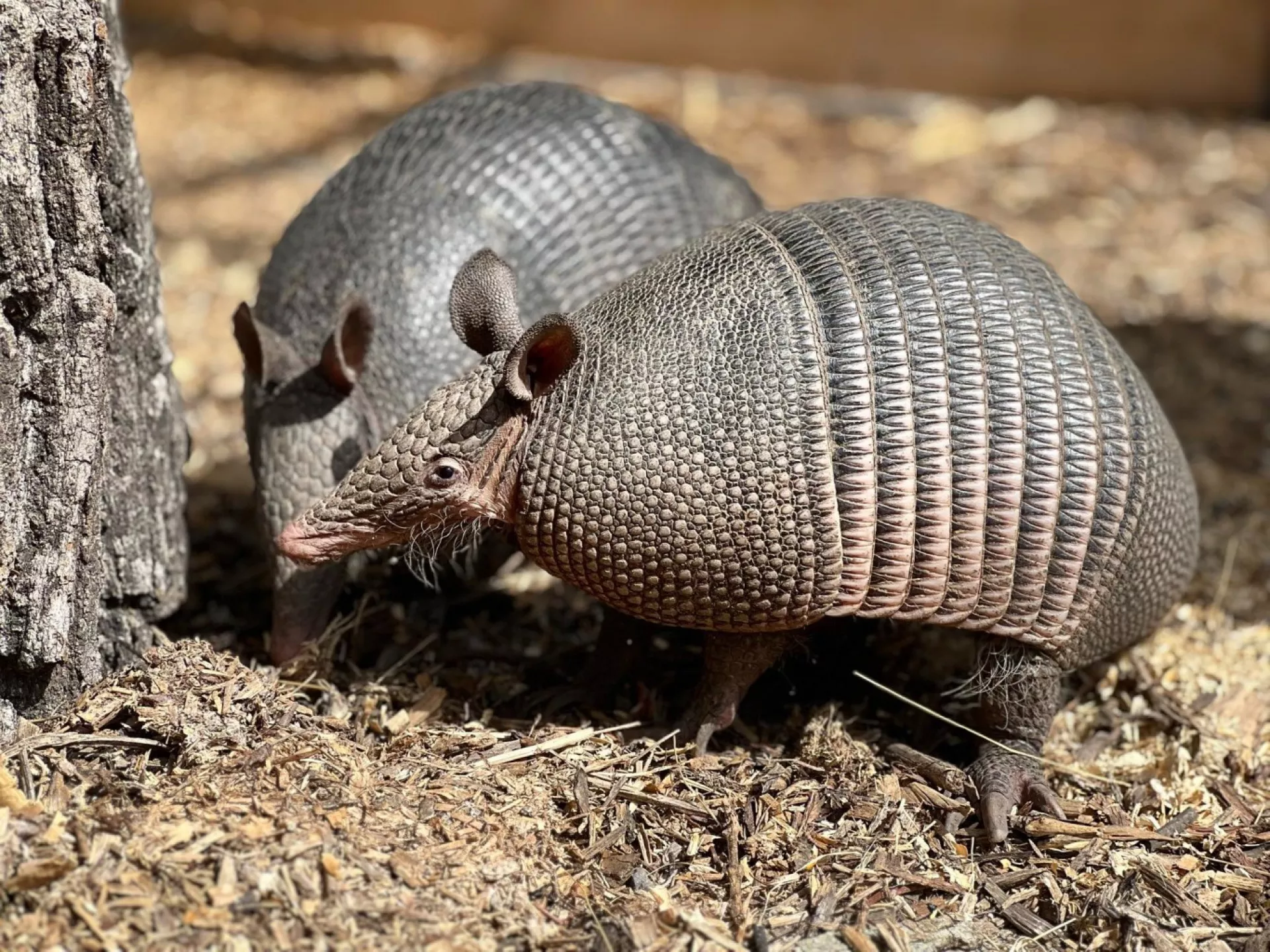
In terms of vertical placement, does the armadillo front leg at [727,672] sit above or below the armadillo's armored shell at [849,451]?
below

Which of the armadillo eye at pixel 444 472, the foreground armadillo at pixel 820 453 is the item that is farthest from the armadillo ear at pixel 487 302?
the armadillo eye at pixel 444 472

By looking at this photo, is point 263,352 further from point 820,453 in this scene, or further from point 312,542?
point 820,453

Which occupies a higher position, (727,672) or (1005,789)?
(727,672)

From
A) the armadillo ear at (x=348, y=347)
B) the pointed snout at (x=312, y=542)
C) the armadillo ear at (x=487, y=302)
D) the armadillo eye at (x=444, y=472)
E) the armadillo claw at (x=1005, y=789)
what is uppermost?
the armadillo ear at (x=487, y=302)

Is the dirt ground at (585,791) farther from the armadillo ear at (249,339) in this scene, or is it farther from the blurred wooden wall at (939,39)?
the blurred wooden wall at (939,39)

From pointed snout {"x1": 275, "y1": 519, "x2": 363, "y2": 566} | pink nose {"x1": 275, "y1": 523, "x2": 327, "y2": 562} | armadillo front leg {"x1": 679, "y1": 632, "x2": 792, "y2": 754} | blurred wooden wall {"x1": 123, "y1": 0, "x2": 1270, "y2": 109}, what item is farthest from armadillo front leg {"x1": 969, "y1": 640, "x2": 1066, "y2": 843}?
blurred wooden wall {"x1": 123, "y1": 0, "x2": 1270, "y2": 109}

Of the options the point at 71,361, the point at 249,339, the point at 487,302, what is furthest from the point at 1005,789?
the point at 71,361

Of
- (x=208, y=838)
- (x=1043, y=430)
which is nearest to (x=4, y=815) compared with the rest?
(x=208, y=838)
